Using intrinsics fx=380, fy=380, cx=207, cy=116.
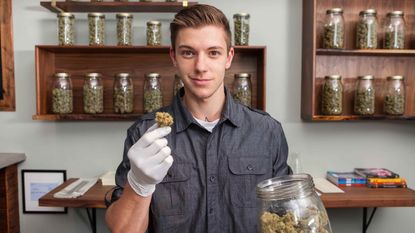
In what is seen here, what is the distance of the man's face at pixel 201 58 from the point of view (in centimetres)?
108

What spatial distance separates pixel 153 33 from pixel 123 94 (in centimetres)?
35

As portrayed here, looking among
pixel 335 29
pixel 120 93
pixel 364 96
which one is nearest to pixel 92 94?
pixel 120 93

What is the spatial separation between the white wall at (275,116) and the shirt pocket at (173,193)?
3.51 feet

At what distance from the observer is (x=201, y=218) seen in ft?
3.75

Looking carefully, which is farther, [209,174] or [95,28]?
[95,28]

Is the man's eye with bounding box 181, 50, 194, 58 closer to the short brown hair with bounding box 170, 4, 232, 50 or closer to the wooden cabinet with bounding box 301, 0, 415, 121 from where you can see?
the short brown hair with bounding box 170, 4, 232, 50

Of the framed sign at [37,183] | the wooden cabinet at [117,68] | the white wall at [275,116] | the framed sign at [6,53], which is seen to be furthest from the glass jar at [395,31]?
the framed sign at [6,53]

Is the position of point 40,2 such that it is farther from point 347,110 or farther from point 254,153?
point 347,110

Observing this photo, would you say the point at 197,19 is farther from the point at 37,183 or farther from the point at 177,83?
the point at 37,183

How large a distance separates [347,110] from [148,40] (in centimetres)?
116

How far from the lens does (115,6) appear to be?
1.96 meters

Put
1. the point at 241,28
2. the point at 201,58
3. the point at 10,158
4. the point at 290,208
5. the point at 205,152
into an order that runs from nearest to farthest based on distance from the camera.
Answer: the point at 290,208 < the point at 201,58 < the point at 205,152 < the point at 241,28 < the point at 10,158

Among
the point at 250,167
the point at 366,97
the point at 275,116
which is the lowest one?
the point at 250,167

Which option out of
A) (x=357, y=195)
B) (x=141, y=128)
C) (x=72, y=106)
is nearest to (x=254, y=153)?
(x=141, y=128)
